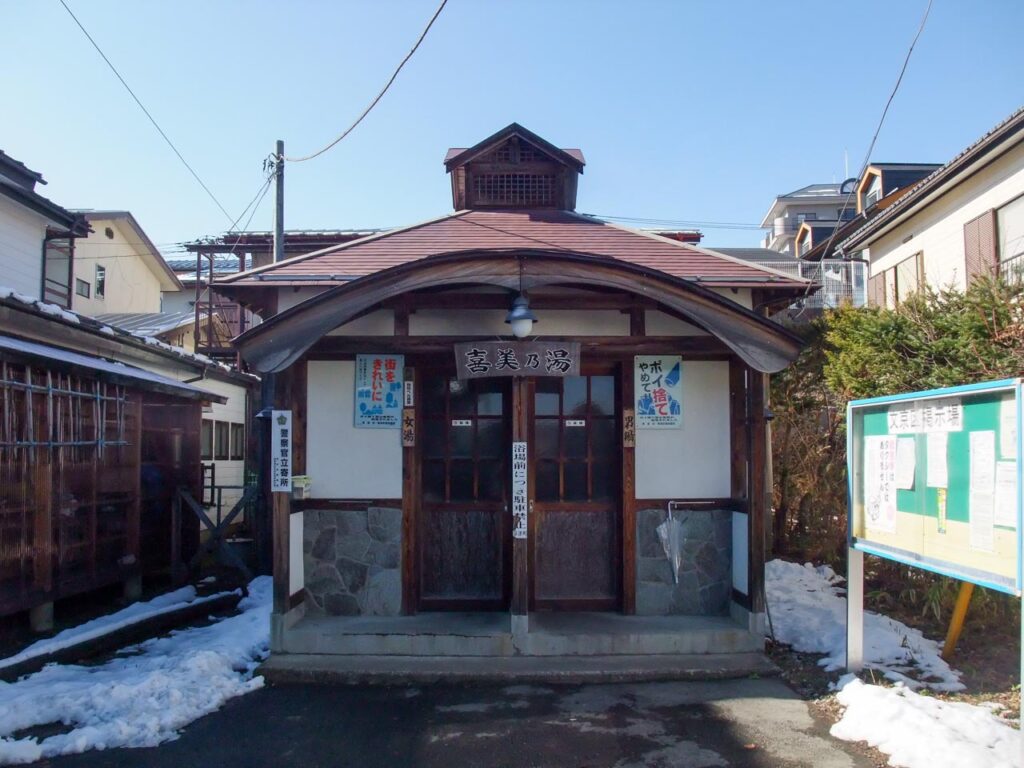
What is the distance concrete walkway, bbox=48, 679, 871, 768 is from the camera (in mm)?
5348

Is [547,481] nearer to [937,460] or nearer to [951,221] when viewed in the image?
[937,460]

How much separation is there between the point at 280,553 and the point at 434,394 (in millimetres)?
2324

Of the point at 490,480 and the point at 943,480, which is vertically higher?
the point at 943,480

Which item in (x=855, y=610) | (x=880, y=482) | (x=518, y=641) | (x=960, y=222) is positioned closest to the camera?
(x=880, y=482)

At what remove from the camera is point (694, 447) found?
27.1 feet

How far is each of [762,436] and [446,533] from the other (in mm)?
3458

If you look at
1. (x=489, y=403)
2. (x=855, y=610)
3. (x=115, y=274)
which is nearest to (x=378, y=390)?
(x=489, y=403)

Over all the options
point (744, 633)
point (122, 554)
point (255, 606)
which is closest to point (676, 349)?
point (744, 633)

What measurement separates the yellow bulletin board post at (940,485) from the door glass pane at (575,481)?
2814 mm

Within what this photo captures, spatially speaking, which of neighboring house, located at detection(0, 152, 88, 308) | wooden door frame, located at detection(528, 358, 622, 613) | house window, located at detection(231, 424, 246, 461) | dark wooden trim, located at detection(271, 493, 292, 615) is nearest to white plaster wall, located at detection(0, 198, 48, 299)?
neighboring house, located at detection(0, 152, 88, 308)

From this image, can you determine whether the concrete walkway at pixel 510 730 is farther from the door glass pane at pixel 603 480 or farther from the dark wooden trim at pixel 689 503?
the door glass pane at pixel 603 480

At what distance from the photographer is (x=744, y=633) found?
24.5 ft

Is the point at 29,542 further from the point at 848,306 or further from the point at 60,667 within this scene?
the point at 848,306

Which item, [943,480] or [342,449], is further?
[342,449]
